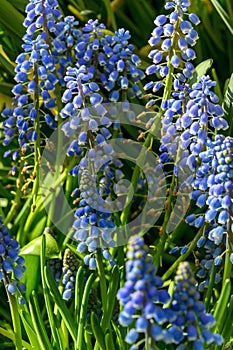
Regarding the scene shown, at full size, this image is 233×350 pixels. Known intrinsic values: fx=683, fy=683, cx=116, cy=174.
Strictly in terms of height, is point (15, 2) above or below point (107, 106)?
above

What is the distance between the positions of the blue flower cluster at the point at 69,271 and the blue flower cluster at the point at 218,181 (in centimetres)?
62

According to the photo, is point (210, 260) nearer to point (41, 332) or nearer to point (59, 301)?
point (59, 301)

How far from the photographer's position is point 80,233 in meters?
2.75

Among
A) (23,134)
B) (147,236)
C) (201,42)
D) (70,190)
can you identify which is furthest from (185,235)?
(201,42)

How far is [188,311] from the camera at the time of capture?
191 centimetres

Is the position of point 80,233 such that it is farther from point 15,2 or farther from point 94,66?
point 15,2

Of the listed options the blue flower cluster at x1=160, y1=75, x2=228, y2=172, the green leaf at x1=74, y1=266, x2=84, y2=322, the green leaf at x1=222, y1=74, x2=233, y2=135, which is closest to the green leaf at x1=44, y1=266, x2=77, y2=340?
the green leaf at x1=74, y1=266, x2=84, y2=322

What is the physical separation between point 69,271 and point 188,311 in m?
1.11

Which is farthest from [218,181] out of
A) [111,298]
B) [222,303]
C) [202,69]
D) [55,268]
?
[55,268]

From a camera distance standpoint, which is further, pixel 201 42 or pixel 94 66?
pixel 201 42

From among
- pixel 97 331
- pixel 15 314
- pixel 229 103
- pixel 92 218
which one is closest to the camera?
pixel 97 331

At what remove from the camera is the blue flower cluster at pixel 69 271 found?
2928 millimetres

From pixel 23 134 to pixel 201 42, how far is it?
1.63 m

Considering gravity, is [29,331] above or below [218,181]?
below
